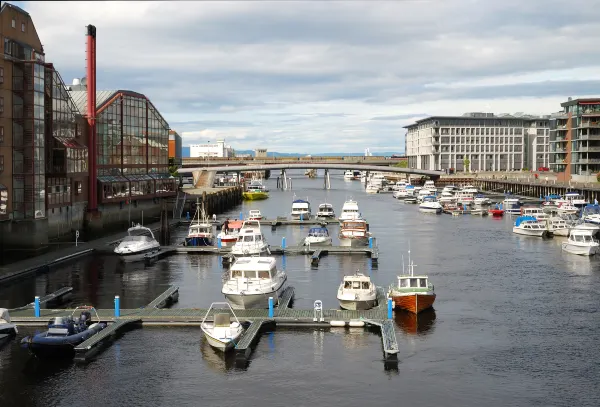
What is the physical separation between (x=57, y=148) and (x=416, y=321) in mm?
48313

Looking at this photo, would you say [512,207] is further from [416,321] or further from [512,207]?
[416,321]

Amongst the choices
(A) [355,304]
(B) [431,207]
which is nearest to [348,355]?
(A) [355,304]

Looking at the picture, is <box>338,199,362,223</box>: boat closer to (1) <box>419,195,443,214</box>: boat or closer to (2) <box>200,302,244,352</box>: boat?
(1) <box>419,195,443,214</box>: boat

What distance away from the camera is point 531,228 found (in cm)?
10156

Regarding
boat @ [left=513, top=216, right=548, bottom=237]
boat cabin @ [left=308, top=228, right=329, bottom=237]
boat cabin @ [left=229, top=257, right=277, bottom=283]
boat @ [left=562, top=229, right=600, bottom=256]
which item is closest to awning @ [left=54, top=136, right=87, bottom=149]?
boat cabin @ [left=308, top=228, right=329, bottom=237]

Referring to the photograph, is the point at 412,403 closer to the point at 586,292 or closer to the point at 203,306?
the point at 203,306

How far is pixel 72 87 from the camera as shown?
110000mm

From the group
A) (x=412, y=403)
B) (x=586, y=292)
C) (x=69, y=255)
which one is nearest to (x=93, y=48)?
(x=69, y=255)

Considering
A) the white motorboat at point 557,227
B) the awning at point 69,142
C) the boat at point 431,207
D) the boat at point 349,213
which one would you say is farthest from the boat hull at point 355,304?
the boat at point 431,207

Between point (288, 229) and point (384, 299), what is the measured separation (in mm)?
59974

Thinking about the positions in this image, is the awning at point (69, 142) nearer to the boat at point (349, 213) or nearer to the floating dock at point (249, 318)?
the floating dock at point (249, 318)

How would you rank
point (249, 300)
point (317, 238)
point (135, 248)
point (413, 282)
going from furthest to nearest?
point (317, 238)
point (135, 248)
point (413, 282)
point (249, 300)

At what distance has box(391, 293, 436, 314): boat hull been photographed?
170ft

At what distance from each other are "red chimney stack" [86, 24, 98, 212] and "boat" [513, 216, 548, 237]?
57.7m
